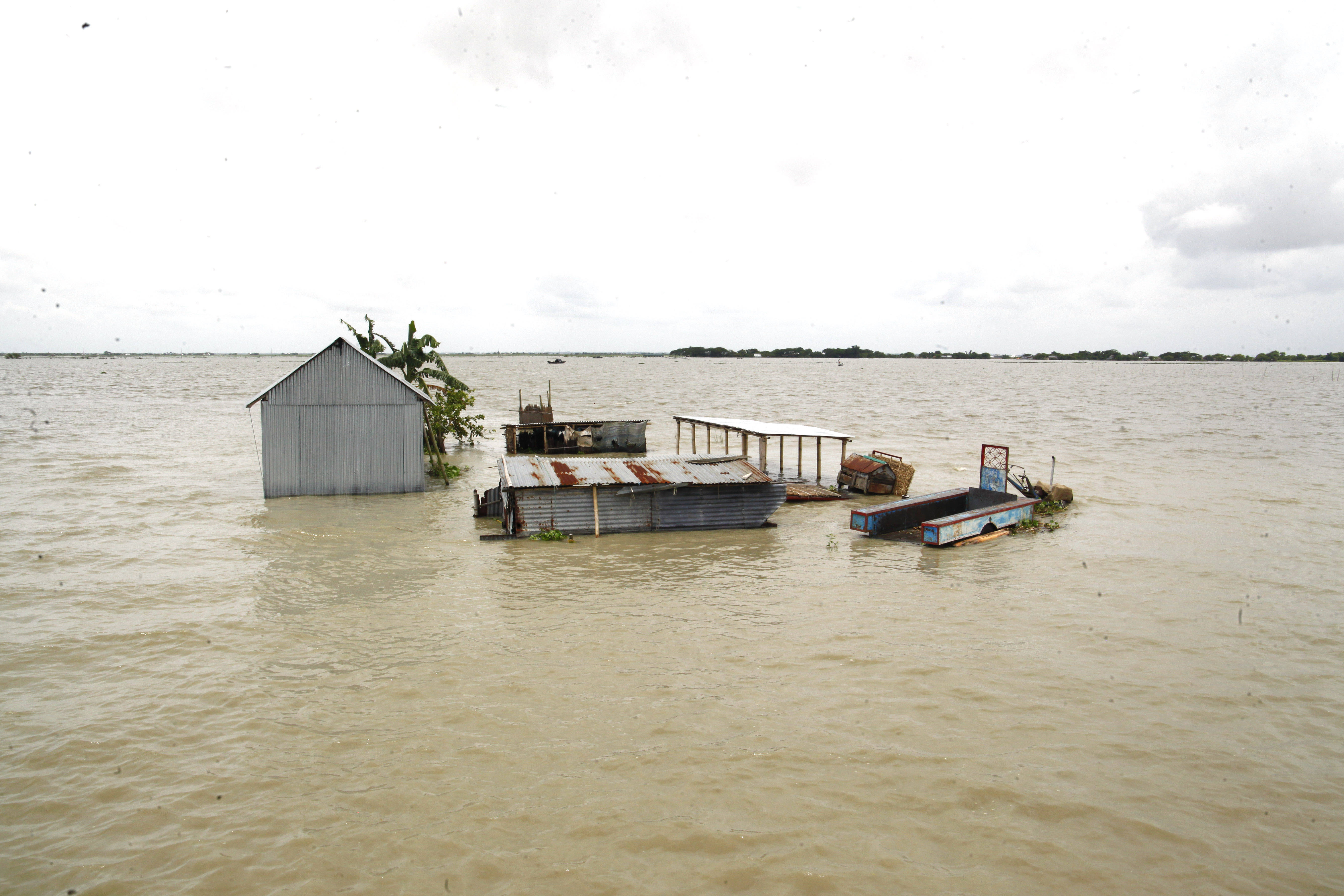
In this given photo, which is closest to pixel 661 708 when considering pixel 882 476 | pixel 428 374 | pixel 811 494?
pixel 811 494

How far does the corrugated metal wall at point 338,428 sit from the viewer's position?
66.5 ft

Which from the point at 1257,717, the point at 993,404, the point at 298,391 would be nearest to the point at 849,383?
the point at 993,404

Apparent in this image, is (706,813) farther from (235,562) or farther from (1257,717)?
(235,562)

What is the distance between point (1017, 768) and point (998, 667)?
2636 millimetres

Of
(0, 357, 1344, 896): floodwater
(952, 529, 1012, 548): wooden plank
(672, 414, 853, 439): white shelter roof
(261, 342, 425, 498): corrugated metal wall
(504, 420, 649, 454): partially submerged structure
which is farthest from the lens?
(504, 420, 649, 454): partially submerged structure

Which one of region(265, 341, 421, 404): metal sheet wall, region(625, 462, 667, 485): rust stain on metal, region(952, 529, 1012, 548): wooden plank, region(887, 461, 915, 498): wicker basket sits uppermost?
region(265, 341, 421, 404): metal sheet wall

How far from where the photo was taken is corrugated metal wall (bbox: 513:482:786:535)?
16844 mm

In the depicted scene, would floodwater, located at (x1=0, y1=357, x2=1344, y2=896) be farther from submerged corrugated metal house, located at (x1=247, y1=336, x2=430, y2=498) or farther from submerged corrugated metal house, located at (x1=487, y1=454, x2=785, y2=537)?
submerged corrugated metal house, located at (x1=247, y1=336, x2=430, y2=498)

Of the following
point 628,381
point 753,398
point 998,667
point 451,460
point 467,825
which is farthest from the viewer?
point 628,381

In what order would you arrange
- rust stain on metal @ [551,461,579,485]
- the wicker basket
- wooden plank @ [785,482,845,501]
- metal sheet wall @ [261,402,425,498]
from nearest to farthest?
1. rust stain on metal @ [551,461,579,485]
2. metal sheet wall @ [261,402,425,498]
3. wooden plank @ [785,482,845,501]
4. the wicker basket

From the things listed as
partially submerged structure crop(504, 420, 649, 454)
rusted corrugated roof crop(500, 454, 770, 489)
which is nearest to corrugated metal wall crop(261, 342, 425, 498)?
rusted corrugated roof crop(500, 454, 770, 489)

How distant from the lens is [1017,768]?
7.32 metres

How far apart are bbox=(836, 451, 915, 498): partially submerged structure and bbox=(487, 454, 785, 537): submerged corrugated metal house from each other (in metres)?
5.71

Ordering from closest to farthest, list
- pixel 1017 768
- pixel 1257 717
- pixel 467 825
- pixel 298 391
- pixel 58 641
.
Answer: pixel 467 825 < pixel 1017 768 < pixel 1257 717 < pixel 58 641 < pixel 298 391
